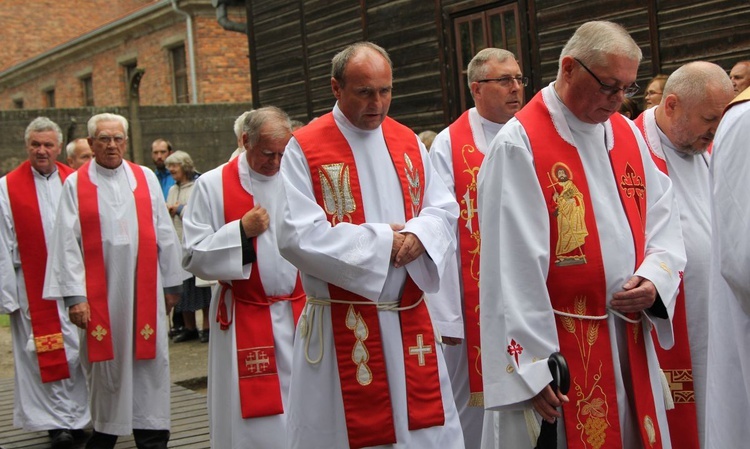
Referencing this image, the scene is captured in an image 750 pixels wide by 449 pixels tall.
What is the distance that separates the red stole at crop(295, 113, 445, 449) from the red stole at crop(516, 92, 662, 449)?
829 mm

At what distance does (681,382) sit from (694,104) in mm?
1241

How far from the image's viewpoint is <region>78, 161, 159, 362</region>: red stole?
706 centimetres

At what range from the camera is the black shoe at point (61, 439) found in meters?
7.59

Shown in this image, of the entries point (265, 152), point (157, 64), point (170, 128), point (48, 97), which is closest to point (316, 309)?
point (265, 152)

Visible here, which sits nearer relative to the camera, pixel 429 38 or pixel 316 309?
pixel 316 309

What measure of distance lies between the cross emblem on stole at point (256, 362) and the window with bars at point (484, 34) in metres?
6.36

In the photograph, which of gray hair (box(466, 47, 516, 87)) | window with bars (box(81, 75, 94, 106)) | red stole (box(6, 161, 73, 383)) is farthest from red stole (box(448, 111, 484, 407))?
window with bars (box(81, 75, 94, 106))

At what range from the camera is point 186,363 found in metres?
10.3

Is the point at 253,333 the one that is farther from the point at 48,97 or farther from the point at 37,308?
the point at 48,97

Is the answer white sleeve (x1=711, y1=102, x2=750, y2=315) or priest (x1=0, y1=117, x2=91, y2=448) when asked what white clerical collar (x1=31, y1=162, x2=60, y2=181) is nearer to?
priest (x1=0, y1=117, x2=91, y2=448)

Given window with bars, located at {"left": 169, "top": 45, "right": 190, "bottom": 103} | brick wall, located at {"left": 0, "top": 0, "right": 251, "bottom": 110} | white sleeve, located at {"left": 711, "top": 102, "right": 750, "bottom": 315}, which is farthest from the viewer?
window with bars, located at {"left": 169, "top": 45, "right": 190, "bottom": 103}

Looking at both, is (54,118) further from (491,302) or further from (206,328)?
(491,302)

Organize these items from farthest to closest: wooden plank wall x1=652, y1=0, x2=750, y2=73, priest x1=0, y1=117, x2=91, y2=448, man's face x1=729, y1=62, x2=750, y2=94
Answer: wooden plank wall x1=652, y1=0, x2=750, y2=73 → priest x1=0, y1=117, x2=91, y2=448 → man's face x1=729, y1=62, x2=750, y2=94

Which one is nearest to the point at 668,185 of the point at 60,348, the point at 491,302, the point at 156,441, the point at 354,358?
the point at 491,302
